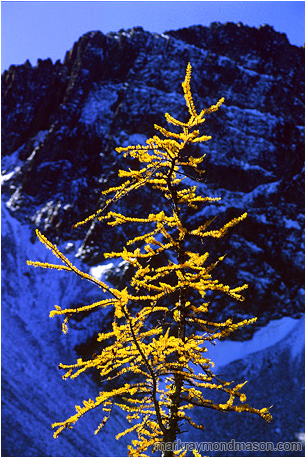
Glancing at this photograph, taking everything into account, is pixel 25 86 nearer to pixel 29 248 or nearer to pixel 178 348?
pixel 29 248

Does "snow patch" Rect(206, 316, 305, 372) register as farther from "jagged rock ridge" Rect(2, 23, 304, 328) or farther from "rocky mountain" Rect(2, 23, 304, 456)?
"jagged rock ridge" Rect(2, 23, 304, 328)

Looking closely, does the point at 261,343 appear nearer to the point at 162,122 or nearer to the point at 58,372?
the point at 58,372

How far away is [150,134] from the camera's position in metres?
95.6

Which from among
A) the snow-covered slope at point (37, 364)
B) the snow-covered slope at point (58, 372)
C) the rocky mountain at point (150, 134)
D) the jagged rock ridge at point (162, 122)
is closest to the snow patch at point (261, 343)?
the snow-covered slope at point (58, 372)

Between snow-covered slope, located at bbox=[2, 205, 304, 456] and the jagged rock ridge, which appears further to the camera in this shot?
the jagged rock ridge

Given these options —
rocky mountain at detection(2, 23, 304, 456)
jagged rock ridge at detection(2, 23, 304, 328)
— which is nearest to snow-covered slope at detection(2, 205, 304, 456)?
rocky mountain at detection(2, 23, 304, 456)

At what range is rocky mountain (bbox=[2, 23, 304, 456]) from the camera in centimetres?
7894

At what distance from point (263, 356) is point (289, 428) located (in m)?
14.6

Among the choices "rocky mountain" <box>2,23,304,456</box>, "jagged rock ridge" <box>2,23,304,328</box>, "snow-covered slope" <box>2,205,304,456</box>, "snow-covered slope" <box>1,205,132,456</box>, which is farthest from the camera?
"jagged rock ridge" <box>2,23,304,328</box>

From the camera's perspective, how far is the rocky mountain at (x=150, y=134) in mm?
78938

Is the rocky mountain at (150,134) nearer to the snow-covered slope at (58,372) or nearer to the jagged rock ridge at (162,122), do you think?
the jagged rock ridge at (162,122)

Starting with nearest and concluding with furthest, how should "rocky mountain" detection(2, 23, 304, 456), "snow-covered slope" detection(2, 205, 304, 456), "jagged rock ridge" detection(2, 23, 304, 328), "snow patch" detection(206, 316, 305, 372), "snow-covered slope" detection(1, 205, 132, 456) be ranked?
1. "snow-covered slope" detection(1, 205, 132, 456)
2. "snow-covered slope" detection(2, 205, 304, 456)
3. "snow patch" detection(206, 316, 305, 372)
4. "rocky mountain" detection(2, 23, 304, 456)
5. "jagged rock ridge" detection(2, 23, 304, 328)

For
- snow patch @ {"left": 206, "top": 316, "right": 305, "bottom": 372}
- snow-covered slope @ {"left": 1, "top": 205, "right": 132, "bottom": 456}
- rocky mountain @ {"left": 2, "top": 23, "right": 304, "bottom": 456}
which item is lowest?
snow-covered slope @ {"left": 1, "top": 205, "right": 132, "bottom": 456}

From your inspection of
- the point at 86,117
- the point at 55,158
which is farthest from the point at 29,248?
the point at 86,117
